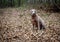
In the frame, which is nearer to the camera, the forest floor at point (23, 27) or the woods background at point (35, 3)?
the forest floor at point (23, 27)

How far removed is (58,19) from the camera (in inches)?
106

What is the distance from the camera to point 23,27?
2586mm

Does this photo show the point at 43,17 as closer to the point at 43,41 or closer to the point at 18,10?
the point at 18,10

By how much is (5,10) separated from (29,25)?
0.47m

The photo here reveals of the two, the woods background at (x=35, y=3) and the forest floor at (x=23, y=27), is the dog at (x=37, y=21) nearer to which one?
the forest floor at (x=23, y=27)

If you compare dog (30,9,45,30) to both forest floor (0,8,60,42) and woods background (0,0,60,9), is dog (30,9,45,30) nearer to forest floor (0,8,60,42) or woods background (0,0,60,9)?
forest floor (0,8,60,42)

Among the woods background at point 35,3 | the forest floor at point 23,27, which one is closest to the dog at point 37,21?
the forest floor at point 23,27

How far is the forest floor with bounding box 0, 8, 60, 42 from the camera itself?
7.48 ft

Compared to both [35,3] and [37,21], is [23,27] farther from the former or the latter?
[35,3]

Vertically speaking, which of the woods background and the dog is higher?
the woods background

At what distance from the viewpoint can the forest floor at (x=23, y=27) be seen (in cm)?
228

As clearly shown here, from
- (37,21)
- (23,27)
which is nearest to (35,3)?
(37,21)

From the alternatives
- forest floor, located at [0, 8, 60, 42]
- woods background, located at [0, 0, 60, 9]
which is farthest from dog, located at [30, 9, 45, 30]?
woods background, located at [0, 0, 60, 9]

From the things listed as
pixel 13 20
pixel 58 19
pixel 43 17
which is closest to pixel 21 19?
pixel 13 20
